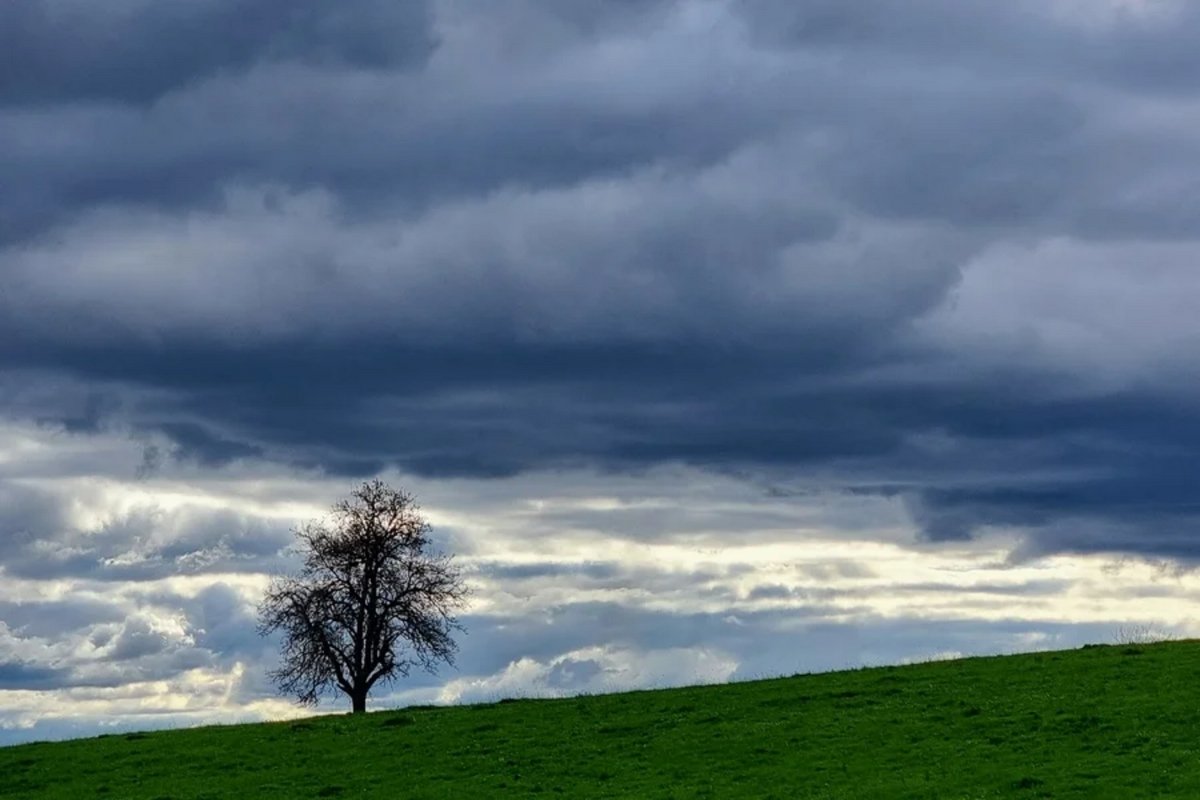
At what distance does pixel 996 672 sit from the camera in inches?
2413

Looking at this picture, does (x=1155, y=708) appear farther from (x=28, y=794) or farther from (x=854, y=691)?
(x=28, y=794)

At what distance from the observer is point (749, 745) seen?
51.1 meters

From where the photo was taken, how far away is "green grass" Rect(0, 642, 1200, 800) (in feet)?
144

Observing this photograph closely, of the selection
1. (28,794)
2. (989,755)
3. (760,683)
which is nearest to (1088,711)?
(989,755)

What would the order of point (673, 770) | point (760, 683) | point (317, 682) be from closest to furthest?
point (673, 770) → point (760, 683) → point (317, 682)

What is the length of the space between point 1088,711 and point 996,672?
11.1m

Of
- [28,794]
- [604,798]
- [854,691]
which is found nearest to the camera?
[604,798]

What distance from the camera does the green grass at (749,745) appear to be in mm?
43844

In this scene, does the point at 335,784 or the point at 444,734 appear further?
the point at 444,734

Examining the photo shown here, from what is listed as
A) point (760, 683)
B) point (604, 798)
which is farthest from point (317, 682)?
point (604, 798)

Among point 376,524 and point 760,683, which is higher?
point 376,524

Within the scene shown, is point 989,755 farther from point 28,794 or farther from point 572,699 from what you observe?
point 28,794

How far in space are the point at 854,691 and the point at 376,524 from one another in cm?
3108

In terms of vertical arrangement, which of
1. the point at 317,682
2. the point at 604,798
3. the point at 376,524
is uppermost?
the point at 376,524
